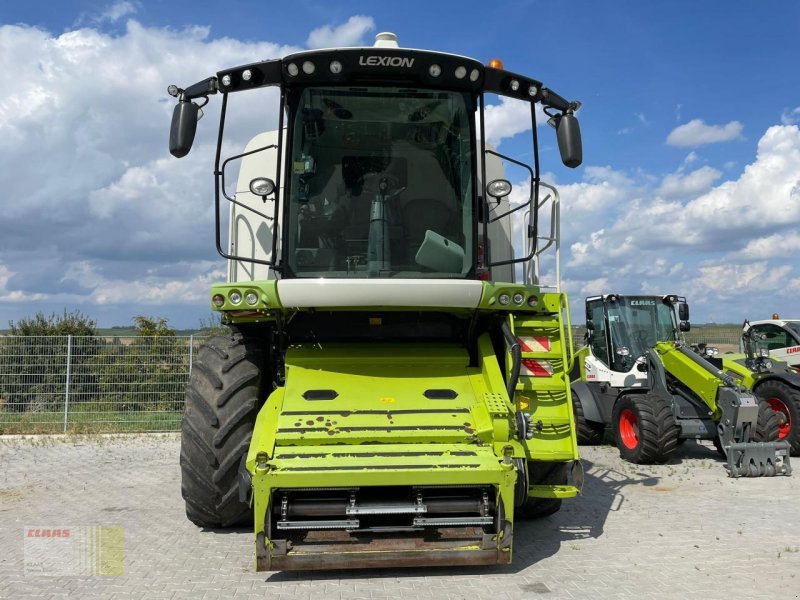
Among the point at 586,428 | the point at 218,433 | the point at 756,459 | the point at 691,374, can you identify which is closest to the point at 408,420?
the point at 218,433

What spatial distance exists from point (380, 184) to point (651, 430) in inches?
205

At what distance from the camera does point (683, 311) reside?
10719mm

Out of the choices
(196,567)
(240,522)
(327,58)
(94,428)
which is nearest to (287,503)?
(196,567)

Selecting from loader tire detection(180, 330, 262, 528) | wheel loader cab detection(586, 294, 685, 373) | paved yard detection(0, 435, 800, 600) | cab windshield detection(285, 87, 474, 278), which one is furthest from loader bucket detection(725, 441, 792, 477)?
loader tire detection(180, 330, 262, 528)

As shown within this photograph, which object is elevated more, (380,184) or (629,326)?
(380,184)

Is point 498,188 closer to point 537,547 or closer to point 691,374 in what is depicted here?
point 537,547

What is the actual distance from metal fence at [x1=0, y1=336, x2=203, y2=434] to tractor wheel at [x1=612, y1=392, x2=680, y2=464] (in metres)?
7.39

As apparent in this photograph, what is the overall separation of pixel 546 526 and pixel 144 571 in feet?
9.72

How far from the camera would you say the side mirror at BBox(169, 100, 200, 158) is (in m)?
4.74

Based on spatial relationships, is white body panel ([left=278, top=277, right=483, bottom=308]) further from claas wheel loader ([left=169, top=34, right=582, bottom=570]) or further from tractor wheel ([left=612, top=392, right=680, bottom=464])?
tractor wheel ([left=612, top=392, right=680, bottom=464])

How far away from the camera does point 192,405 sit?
4875 mm

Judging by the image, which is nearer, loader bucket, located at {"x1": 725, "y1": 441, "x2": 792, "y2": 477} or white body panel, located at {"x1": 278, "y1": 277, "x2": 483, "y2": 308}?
white body panel, located at {"x1": 278, "y1": 277, "x2": 483, "y2": 308}

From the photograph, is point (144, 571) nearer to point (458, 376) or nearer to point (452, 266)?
point (458, 376)

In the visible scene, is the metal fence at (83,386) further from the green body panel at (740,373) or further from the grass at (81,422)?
the green body panel at (740,373)
